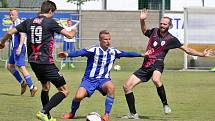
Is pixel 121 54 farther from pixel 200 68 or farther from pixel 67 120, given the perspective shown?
pixel 200 68

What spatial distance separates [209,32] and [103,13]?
8.45 metres

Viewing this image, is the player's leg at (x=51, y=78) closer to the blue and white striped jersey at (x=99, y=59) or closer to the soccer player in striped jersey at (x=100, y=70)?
the soccer player in striped jersey at (x=100, y=70)

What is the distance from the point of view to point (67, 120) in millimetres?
11789

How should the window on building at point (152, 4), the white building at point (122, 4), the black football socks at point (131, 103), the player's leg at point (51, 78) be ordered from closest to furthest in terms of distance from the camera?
the player's leg at point (51, 78)
the black football socks at point (131, 103)
the white building at point (122, 4)
the window on building at point (152, 4)

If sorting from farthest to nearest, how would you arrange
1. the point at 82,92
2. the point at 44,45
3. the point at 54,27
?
the point at 82,92, the point at 44,45, the point at 54,27

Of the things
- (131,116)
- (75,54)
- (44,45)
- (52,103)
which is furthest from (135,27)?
(52,103)

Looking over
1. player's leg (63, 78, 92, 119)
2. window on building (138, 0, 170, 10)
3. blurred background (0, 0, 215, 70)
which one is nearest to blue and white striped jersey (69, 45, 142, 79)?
player's leg (63, 78, 92, 119)

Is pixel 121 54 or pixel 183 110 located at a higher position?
pixel 121 54

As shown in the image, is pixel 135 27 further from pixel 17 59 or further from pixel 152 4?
pixel 17 59

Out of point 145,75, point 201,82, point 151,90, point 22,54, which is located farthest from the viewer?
point 201,82

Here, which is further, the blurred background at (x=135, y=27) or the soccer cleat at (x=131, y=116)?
the blurred background at (x=135, y=27)

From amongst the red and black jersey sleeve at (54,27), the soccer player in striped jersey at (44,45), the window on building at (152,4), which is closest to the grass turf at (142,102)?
the soccer player in striped jersey at (44,45)

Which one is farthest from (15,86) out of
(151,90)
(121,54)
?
(121,54)

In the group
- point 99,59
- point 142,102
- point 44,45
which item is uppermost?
point 44,45
